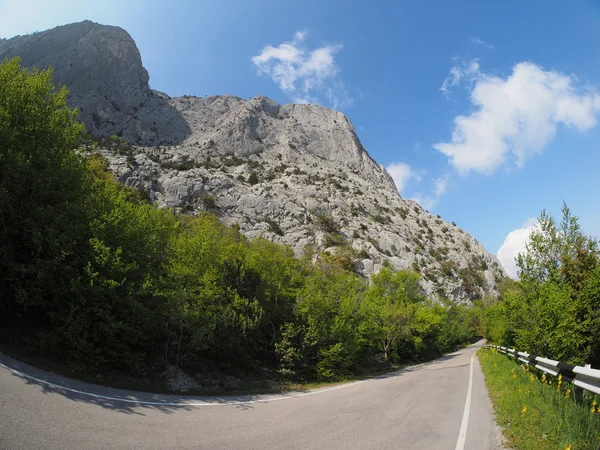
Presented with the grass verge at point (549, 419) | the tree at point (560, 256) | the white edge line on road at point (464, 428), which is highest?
the tree at point (560, 256)

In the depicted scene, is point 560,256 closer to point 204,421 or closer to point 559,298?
point 559,298

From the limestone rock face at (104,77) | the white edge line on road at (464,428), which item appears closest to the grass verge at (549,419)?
the white edge line on road at (464,428)

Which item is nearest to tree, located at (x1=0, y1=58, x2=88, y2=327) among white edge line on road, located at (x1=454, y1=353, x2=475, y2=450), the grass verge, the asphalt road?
the asphalt road

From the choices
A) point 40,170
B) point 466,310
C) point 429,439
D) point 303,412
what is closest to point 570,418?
point 429,439

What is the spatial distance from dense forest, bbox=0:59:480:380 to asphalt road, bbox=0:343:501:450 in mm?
2714

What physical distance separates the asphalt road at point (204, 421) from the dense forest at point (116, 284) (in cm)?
271

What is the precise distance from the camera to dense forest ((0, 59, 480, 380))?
1105 centimetres

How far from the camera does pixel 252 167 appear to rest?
77375 millimetres

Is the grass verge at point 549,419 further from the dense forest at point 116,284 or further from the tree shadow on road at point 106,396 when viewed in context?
the dense forest at point 116,284

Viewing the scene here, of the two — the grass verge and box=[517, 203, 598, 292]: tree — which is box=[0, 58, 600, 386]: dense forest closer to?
box=[517, 203, 598, 292]: tree

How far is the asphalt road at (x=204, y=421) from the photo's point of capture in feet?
17.7

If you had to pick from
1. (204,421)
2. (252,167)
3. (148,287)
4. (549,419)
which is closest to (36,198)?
(148,287)

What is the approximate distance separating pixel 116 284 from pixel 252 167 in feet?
225

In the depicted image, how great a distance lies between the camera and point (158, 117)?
86500 mm
